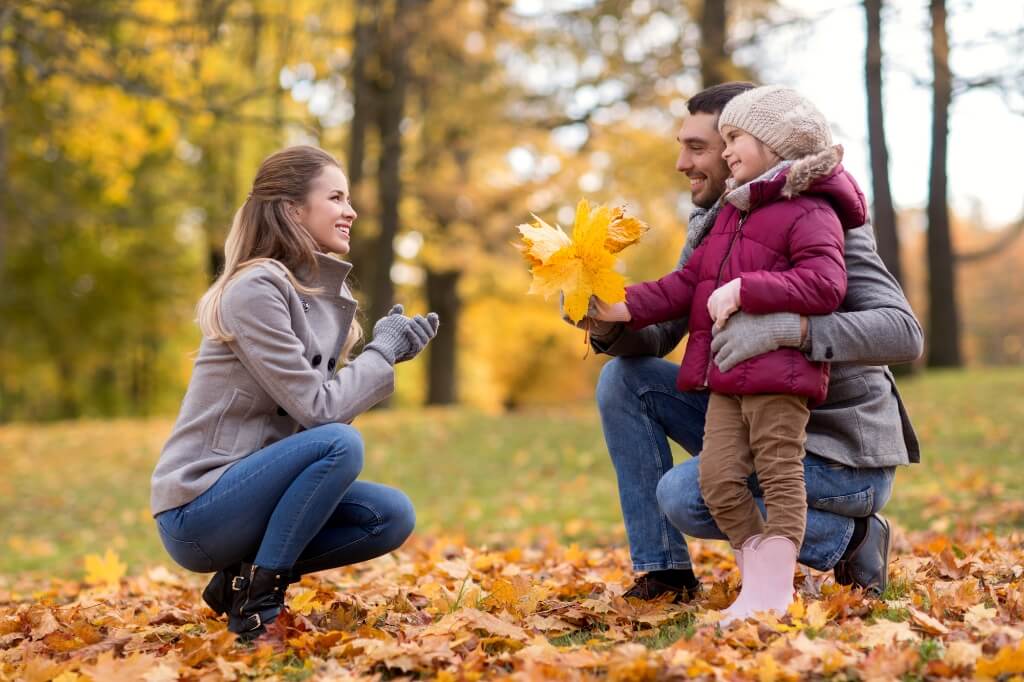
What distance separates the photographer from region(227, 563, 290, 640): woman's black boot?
3137 millimetres

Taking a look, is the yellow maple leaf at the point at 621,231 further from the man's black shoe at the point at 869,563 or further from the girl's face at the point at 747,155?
the man's black shoe at the point at 869,563

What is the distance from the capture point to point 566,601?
3.54 m

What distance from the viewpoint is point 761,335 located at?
2949 millimetres

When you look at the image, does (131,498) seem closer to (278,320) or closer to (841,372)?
(278,320)

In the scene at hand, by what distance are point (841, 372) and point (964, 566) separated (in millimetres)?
1069

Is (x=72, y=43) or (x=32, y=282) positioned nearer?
(x=72, y=43)

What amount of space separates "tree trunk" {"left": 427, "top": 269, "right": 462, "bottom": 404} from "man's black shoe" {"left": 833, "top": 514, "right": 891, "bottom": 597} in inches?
633

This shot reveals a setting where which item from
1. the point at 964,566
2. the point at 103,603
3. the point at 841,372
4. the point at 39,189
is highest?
the point at 39,189

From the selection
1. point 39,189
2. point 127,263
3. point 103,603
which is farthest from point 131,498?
point 127,263

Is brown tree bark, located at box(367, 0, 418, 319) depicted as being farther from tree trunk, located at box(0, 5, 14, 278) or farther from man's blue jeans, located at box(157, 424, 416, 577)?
man's blue jeans, located at box(157, 424, 416, 577)

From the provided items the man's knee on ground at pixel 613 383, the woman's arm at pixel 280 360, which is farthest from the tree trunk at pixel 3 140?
Result: the man's knee on ground at pixel 613 383

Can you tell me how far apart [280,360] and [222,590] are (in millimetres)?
848

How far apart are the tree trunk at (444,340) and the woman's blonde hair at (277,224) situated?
625 inches

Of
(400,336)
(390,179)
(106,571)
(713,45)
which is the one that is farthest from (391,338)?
(390,179)
